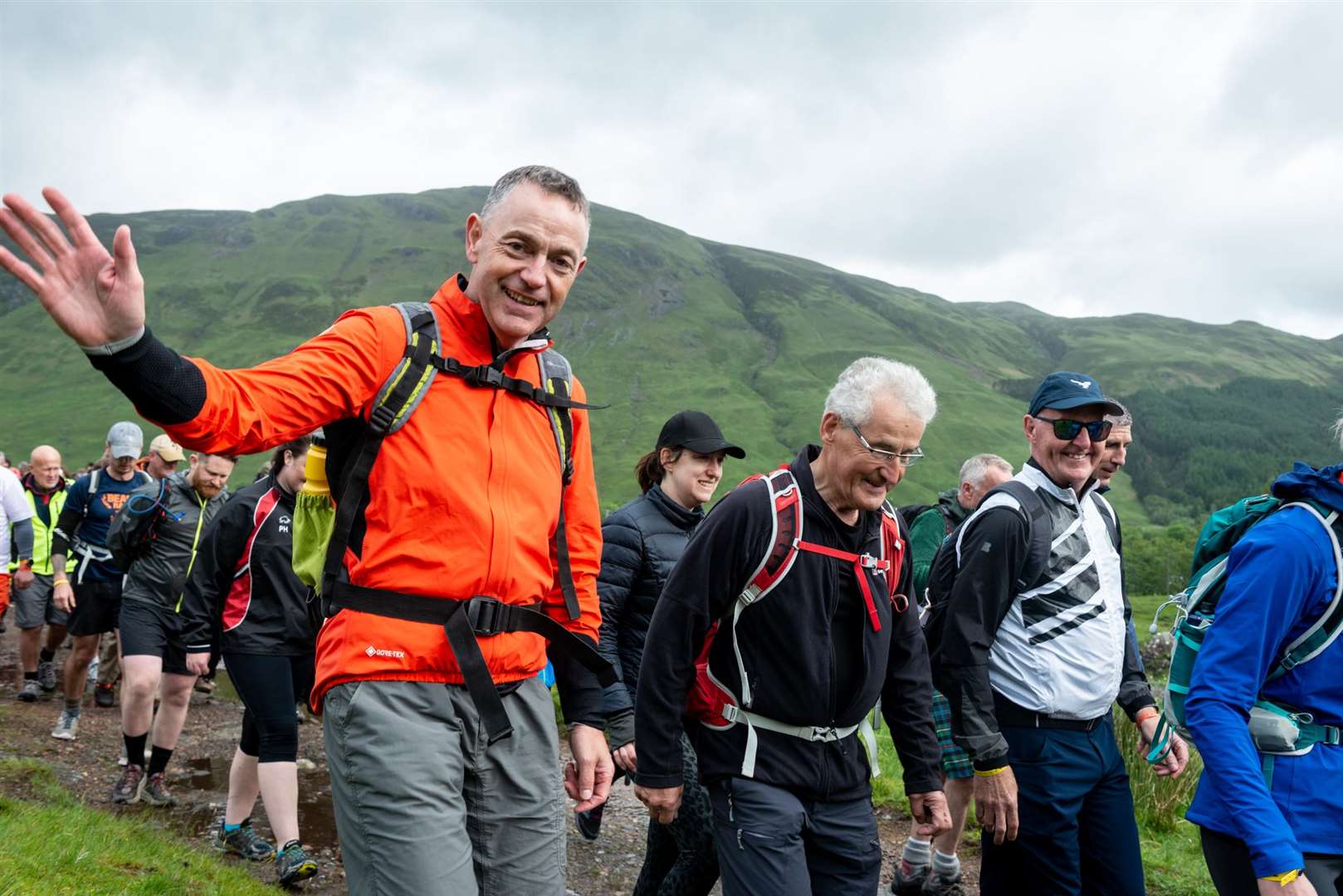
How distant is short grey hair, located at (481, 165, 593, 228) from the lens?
10.6 ft

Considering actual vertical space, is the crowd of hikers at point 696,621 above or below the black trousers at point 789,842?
above

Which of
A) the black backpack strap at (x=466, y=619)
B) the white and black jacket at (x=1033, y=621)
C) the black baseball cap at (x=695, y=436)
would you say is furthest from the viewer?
the black baseball cap at (x=695, y=436)

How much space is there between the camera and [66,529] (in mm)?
10695

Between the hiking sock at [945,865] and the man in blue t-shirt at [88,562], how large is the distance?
335 inches

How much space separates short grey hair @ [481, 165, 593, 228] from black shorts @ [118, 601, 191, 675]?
608cm

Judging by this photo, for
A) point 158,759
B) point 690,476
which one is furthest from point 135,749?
point 690,476

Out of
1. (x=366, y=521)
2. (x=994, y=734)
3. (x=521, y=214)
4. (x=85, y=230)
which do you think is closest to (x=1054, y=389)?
(x=994, y=734)

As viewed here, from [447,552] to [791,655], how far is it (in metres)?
1.61

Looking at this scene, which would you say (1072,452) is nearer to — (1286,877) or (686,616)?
(1286,877)

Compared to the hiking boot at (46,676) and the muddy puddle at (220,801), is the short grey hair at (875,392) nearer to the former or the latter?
the muddy puddle at (220,801)

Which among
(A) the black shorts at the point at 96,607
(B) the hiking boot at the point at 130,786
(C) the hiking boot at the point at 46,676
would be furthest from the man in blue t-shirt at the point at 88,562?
(B) the hiking boot at the point at 130,786

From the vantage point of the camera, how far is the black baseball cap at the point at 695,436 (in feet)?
20.1

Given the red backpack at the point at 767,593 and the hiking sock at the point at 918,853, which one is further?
the hiking sock at the point at 918,853

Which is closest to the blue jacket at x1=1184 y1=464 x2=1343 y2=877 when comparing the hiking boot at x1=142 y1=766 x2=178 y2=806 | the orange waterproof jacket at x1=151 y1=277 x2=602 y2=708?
the orange waterproof jacket at x1=151 y1=277 x2=602 y2=708
